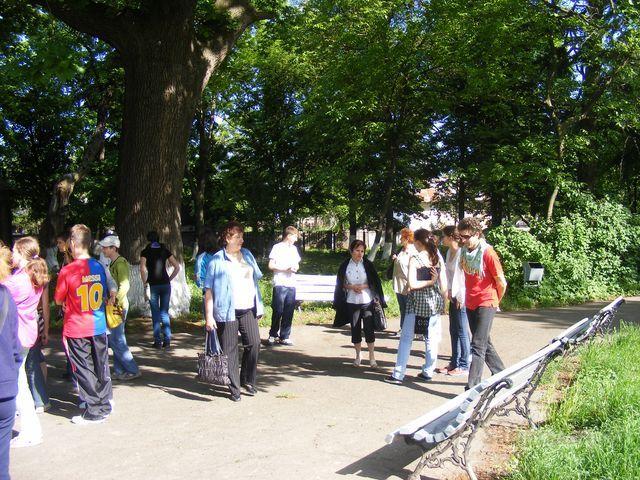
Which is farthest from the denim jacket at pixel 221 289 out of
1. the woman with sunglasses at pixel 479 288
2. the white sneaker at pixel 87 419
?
the woman with sunglasses at pixel 479 288

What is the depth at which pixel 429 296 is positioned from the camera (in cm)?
710

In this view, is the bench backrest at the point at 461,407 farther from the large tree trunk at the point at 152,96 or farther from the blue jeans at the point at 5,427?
the large tree trunk at the point at 152,96

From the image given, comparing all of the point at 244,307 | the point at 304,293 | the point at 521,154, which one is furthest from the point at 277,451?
the point at 521,154

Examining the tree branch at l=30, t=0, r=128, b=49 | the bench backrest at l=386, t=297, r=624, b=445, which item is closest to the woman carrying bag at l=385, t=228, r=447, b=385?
the bench backrest at l=386, t=297, r=624, b=445

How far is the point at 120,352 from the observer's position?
6832mm

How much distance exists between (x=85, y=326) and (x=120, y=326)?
3.74 ft

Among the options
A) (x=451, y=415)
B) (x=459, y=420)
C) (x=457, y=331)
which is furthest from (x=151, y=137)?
(x=459, y=420)

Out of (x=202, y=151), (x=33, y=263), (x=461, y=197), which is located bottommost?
(x=33, y=263)

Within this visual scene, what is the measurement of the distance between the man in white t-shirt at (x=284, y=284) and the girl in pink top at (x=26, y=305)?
4094 mm

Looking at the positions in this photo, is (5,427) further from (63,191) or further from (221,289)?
(63,191)

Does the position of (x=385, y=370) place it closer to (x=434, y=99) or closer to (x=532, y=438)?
(x=532, y=438)

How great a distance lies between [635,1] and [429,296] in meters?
13.1

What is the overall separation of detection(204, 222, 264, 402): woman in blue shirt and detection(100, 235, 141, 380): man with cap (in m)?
1.10

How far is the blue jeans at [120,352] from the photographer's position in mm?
6635
